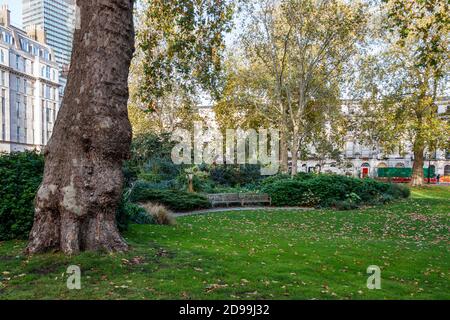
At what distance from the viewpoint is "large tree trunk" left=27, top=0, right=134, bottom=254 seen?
7312mm

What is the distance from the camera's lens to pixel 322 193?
23203 millimetres

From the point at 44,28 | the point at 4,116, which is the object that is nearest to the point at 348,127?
the point at 4,116

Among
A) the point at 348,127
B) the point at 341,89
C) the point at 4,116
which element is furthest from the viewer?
the point at 4,116

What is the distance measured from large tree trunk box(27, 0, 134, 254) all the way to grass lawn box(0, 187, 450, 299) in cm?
50

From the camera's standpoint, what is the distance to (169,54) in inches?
471

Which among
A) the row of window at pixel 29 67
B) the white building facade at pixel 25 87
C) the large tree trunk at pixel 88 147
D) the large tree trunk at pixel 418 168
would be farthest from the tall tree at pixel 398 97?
the row of window at pixel 29 67

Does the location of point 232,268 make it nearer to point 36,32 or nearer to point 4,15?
point 4,15

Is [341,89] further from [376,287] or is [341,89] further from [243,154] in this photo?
[376,287]

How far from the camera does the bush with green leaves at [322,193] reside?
23.0 meters

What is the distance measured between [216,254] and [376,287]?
3.20 metres

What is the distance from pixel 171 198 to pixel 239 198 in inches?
201

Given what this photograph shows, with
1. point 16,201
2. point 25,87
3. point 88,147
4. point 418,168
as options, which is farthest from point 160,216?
point 25,87

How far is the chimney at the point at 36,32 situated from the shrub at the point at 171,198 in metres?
75.7

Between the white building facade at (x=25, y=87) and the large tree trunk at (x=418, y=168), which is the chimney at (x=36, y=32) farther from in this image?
the large tree trunk at (x=418, y=168)
